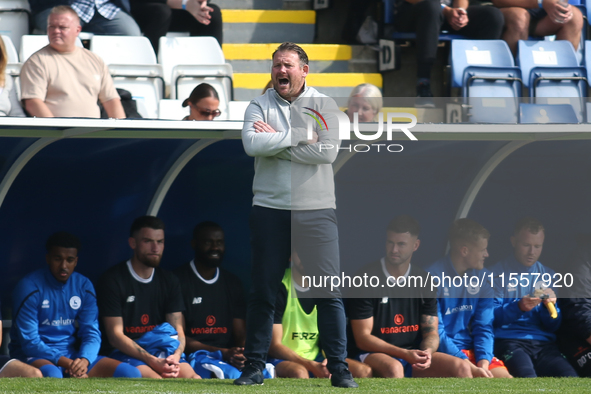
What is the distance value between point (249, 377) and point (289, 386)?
0.29 meters

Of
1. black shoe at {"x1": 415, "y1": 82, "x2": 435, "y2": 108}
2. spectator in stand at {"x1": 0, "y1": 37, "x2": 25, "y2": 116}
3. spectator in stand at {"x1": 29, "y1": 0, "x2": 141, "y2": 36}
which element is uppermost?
spectator in stand at {"x1": 29, "y1": 0, "x2": 141, "y2": 36}

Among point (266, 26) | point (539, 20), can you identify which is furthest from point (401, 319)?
point (539, 20)

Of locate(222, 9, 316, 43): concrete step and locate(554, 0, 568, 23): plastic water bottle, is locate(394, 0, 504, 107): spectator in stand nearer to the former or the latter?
locate(554, 0, 568, 23): plastic water bottle

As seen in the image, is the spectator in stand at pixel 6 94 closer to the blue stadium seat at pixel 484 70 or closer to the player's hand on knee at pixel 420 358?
the player's hand on knee at pixel 420 358

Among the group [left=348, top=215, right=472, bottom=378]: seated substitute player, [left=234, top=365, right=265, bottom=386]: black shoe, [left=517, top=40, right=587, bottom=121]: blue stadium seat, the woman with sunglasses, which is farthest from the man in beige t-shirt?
[left=517, top=40, right=587, bottom=121]: blue stadium seat

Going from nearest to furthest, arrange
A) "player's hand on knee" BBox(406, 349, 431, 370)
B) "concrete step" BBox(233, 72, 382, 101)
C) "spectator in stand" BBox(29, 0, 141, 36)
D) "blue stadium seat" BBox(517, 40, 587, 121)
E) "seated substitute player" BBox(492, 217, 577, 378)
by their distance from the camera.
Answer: "player's hand on knee" BBox(406, 349, 431, 370) < "seated substitute player" BBox(492, 217, 577, 378) < "spectator in stand" BBox(29, 0, 141, 36) < "blue stadium seat" BBox(517, 40, 587, 121) < "concrete step" BBox(233, 72, 382, 101)

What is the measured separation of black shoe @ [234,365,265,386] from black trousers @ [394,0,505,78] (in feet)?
14.2

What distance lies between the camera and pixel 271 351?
4840 millimetres

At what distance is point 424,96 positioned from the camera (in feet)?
23.6

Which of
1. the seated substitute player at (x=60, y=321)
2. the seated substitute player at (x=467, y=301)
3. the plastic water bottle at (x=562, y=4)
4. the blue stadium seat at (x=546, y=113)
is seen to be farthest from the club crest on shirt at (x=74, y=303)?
the plastic water bottle at (x=562, y=4)

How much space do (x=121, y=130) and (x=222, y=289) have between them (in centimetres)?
145

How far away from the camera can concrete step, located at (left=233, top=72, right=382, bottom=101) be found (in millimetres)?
7699

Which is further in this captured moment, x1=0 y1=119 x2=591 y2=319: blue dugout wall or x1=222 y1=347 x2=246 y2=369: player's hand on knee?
x1=0 y1=119 x2=591 y2=319: blue dugout wall

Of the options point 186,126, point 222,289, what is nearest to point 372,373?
point 222,289
